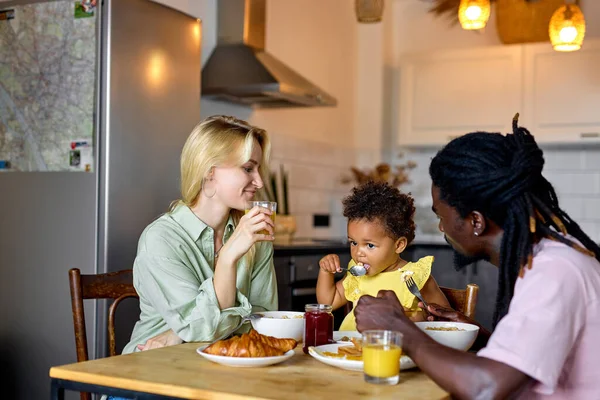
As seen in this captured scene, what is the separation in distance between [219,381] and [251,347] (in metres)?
0.15

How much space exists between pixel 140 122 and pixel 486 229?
6.50 ft

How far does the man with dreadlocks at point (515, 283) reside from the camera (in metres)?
1.30

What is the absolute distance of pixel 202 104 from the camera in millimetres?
4168

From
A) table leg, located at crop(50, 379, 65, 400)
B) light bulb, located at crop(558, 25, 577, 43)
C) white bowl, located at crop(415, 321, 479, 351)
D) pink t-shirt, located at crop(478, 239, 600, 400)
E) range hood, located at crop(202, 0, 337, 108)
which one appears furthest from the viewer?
range hood, located at crop(202, 0, 337, 108)

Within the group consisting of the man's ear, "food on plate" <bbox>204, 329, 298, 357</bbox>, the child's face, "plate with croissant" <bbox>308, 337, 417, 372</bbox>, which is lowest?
"plate with croissant" <bbox>308, 337, 417, 372</bbox>

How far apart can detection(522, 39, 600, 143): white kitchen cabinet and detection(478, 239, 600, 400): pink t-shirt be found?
3.82m

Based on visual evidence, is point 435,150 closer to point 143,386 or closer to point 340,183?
point 340,183

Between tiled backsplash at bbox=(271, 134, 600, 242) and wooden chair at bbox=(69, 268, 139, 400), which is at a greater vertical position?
tiled backsplash at bbox=(271, 134, 600, 242)

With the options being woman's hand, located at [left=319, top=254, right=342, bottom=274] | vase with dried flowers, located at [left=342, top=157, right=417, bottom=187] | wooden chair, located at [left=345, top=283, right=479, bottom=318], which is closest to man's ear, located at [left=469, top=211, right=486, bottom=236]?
wooden chair, located at [left=345, top=283, right=479, bottom=318]

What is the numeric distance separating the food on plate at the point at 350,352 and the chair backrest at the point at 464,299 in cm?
64

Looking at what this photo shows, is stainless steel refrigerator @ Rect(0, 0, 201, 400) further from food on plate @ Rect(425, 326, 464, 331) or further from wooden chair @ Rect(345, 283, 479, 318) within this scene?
food on plate @ Rect(425, 326, 464, 331)

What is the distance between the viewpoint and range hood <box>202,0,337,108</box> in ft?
13.2

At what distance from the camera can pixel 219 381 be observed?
1456mm

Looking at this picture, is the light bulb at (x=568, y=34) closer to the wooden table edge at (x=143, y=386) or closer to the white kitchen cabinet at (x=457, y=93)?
the white kitchen cabinet at (x=457, y=93)
